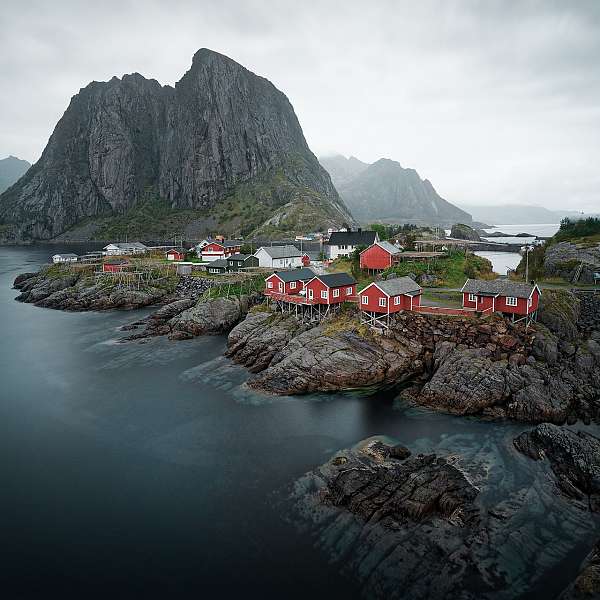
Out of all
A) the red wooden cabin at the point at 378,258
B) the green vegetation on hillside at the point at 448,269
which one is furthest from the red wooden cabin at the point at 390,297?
the red wooden cabin at the point at 378,258

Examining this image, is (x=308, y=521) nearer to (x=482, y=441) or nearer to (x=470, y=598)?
(x=470, y=598)

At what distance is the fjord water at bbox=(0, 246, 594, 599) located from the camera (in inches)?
668

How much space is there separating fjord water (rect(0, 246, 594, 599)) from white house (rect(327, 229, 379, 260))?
135 ft

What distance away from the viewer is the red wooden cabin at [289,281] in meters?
48.7

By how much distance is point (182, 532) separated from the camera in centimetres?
1931

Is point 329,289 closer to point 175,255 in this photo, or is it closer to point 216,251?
point 216,251

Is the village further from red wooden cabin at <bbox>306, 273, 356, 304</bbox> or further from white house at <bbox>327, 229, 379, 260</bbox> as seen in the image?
white house at <bbox>327, 229, 379, 260</bbox>

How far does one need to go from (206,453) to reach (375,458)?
32.9 feet

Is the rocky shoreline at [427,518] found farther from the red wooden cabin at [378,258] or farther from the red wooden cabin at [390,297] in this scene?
the red wooden cabin at [378,258]

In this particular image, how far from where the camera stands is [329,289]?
43.2 meters

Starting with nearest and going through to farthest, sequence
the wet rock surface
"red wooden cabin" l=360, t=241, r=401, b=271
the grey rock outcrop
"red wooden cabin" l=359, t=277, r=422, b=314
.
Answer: the wet rock surface
"red wooden cabin" l=359, t=277, r=422, b=314
the grey rock outcrop
"red wooden cabin" l=360, t=241, r=401, b=271

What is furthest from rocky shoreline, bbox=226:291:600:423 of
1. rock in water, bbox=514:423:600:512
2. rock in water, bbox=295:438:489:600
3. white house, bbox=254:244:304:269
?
white house, bbox=254:244:304:269

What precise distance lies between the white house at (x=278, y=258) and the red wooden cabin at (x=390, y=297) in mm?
33517

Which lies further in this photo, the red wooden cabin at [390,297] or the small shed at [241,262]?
the small shed at [241,262]
